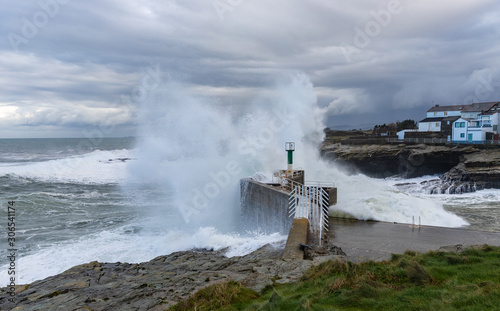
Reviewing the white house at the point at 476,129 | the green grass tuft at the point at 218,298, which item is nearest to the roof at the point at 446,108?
the white house at the point at 476,129

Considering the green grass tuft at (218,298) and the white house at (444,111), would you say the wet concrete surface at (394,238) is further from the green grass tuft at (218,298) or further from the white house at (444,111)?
the white house at (444,111)

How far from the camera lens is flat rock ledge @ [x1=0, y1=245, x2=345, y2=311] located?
6605mm

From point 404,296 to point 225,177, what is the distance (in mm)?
16304

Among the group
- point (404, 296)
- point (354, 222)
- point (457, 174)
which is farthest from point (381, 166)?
point (404, 296)

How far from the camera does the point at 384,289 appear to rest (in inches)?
200

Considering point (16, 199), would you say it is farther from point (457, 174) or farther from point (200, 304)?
point (457, 174)

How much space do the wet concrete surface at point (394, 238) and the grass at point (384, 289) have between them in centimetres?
261

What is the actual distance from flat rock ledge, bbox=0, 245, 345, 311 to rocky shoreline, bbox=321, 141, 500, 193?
24395 mm

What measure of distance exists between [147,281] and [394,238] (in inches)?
302

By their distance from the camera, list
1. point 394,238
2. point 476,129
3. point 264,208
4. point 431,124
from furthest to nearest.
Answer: point 431,124, point 476,129, point 264,208, point 394,238

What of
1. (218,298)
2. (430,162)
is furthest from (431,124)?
(218,298)

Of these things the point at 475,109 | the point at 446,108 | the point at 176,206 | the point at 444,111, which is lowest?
the point at 176,206

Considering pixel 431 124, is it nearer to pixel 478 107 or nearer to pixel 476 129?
pixel 478 107

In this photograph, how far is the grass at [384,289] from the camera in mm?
4434
